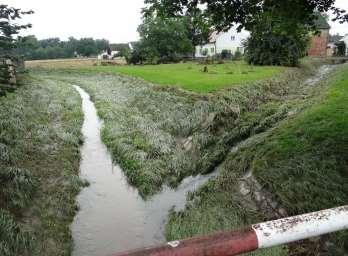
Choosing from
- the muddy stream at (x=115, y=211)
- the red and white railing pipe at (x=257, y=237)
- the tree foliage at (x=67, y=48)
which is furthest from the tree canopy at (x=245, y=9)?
the tree foliage at (x=67, y=48)

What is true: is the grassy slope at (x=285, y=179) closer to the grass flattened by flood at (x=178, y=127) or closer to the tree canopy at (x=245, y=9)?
the grass flattened by flood at (x=178, y=127)

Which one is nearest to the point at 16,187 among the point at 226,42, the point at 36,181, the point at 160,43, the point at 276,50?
the point at 36,181

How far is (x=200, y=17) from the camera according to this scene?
39.0 ft

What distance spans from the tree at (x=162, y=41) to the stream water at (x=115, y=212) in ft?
214

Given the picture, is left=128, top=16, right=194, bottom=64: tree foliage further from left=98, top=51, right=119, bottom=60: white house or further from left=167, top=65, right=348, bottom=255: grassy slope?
left=167, top=65, right=348, bottom=255: grassy slope

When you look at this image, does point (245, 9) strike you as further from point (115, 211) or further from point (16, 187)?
point (16, 187)

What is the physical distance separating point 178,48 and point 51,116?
2386 inches

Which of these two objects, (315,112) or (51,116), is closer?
(315,112)

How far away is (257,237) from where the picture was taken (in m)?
2.99

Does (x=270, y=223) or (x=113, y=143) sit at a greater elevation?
(x=270, y=223)

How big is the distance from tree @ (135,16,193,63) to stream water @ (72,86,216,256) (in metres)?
65.3

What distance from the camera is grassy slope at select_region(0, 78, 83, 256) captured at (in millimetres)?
9000

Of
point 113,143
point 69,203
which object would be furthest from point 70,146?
point 69,203

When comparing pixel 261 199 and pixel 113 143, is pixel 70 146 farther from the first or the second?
pixel 261 199
